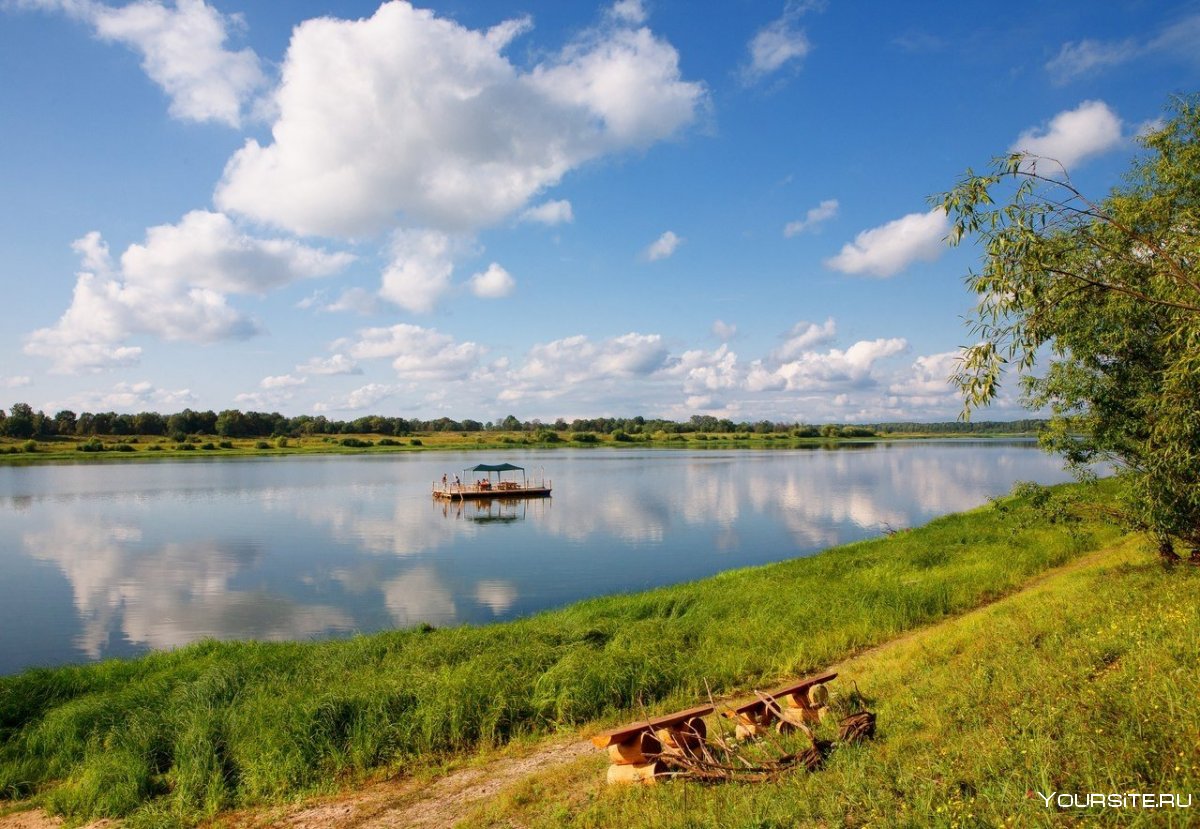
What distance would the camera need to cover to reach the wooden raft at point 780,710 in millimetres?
7777

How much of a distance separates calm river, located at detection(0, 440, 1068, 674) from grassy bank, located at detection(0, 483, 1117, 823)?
461 centimetres

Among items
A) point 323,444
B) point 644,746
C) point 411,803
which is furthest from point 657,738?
point 323,444

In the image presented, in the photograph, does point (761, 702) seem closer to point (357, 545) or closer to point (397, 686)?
point (397, 686)

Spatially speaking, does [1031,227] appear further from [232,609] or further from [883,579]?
[232,609]

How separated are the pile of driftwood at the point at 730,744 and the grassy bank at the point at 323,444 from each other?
122588mm

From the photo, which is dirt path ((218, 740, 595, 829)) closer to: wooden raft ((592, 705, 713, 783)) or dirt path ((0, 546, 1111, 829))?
dirt path ((0, 546, 1111, 829))

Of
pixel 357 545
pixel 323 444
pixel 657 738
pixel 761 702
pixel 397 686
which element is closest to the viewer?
pixel 657 738

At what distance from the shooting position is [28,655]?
1692cm

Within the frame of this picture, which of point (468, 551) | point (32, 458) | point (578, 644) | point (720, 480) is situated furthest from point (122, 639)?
point (32, 458)

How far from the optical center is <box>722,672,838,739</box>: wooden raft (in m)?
7.78

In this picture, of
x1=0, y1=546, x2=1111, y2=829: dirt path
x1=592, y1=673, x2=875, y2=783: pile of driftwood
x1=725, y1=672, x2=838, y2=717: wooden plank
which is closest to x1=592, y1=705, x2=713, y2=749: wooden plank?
x1=592, y1=673, x2=875, y2=783: pile of driftwood

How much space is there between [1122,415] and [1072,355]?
153cm

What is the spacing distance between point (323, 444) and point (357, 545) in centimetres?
11779

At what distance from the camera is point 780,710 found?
25.5 feet
